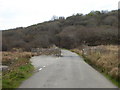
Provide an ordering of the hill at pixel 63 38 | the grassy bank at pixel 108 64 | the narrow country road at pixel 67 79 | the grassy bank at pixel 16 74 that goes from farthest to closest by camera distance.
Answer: the hill at pixel 63 38 → the grassy bank at pixel 108 64 → the grassy bank at pixel 16 74 → the narrow country road at pixel 67 79

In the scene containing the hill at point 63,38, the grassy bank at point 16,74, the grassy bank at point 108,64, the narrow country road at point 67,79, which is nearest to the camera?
the narrow country road at point 67,79

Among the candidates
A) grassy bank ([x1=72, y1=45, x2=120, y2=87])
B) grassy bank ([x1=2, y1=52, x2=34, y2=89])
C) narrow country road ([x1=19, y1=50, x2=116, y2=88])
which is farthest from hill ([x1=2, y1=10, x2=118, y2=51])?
narrow country road ([x1=19, y1=50, x2=116, y2=88])

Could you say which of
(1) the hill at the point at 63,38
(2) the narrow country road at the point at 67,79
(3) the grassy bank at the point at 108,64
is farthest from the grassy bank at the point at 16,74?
(1) the hill at the point at 63,38

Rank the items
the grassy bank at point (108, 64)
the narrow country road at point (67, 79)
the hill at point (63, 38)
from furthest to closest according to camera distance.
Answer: the hill at point (63, 38) → the grassy bank at point (108, 64) → the narrow country road at point (67, 79)

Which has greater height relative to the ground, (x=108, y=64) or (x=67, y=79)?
(x=108, y=64)

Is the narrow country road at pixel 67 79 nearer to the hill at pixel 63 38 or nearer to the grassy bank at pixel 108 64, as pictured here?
the grassy bank at pixel 108 64

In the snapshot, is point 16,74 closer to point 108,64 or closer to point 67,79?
point 67,79

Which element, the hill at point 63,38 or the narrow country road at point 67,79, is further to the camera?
the hill at point 63,38

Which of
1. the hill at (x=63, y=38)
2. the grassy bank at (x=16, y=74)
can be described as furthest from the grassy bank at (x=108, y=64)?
the hill at (x=63, y=38)

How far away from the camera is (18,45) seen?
8031 centimetres

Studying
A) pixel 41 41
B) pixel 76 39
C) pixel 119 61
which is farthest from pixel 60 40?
pixel 119 61

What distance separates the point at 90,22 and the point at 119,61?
447 feet

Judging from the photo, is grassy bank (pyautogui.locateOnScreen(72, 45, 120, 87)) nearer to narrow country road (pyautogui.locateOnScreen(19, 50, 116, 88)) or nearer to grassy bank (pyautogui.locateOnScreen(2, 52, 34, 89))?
narrow country road (pyautogui.locateOnScreen(19, 50, 116, 88))

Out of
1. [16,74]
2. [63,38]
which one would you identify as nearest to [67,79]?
[16,74]
